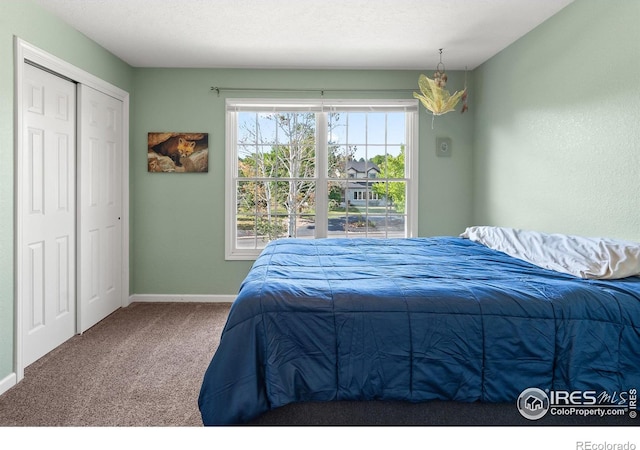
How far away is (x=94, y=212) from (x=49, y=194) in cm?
69

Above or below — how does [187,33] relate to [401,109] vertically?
above

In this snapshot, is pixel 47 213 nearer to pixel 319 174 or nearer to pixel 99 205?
pixel 99 205

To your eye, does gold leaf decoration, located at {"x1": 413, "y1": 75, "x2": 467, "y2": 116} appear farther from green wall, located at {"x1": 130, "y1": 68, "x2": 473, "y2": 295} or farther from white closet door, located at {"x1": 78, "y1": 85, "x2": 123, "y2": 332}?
white closet door, located at {"x1": 78, "y1": 85, "x2": 123, "y2": 332}

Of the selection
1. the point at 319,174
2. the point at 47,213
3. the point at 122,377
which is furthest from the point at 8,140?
the point at 319,174

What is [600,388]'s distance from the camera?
5.99 feet

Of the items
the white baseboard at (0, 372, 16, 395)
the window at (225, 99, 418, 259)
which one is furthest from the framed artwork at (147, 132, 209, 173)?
the white baseboard at (0, 372, 16, 395)

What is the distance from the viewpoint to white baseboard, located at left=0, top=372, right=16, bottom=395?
2678mm

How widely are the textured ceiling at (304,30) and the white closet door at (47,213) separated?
631mm

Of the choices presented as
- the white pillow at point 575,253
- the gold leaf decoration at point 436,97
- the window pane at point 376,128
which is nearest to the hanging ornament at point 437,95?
the gold leaf decoration at point 436,97

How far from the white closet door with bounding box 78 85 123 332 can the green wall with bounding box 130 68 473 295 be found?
28 cm

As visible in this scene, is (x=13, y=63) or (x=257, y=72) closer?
(x=13, y=63)

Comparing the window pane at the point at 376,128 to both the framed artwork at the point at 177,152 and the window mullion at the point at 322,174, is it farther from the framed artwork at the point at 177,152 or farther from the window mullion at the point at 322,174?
the framed artwork at the point at 177,152
